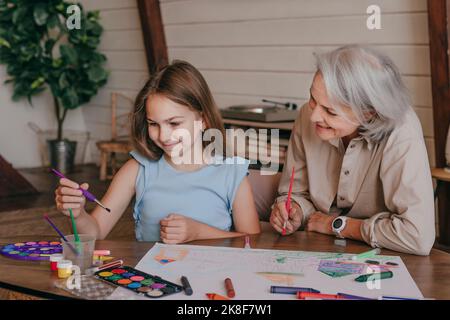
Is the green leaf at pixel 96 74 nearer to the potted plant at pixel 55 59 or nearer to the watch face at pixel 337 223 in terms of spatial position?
the potted plant at pixel 55 59

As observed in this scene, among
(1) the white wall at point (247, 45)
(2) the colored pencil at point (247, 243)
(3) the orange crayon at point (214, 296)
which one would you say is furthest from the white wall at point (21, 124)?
(3) the orange crayon at point (214, 296)

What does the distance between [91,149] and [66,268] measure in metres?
5.32

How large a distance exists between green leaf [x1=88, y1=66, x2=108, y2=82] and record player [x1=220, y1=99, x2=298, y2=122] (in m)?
1.80

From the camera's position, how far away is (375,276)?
1.49m

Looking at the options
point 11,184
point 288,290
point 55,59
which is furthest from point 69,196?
point 55,59

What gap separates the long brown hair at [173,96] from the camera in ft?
6.70

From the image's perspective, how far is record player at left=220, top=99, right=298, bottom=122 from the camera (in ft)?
13.5

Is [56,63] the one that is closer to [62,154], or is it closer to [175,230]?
[62,154]

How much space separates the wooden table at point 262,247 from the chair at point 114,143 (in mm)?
3761

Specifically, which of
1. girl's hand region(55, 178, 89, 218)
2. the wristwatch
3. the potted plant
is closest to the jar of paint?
girl's hand region(55, 178, 89, 218)

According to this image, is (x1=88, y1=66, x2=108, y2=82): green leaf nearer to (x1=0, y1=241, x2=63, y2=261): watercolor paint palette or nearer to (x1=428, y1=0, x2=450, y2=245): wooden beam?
(x1=428, y1=0, x2=450, y2=245): wooden beam

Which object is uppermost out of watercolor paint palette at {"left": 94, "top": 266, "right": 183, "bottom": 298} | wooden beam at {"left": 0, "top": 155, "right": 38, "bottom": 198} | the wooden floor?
watercolor paint palette at {"left": 94, "top": 266, "right": 183, "bottom": 298}

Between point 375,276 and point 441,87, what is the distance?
215 cm

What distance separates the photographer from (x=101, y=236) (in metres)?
1.98
